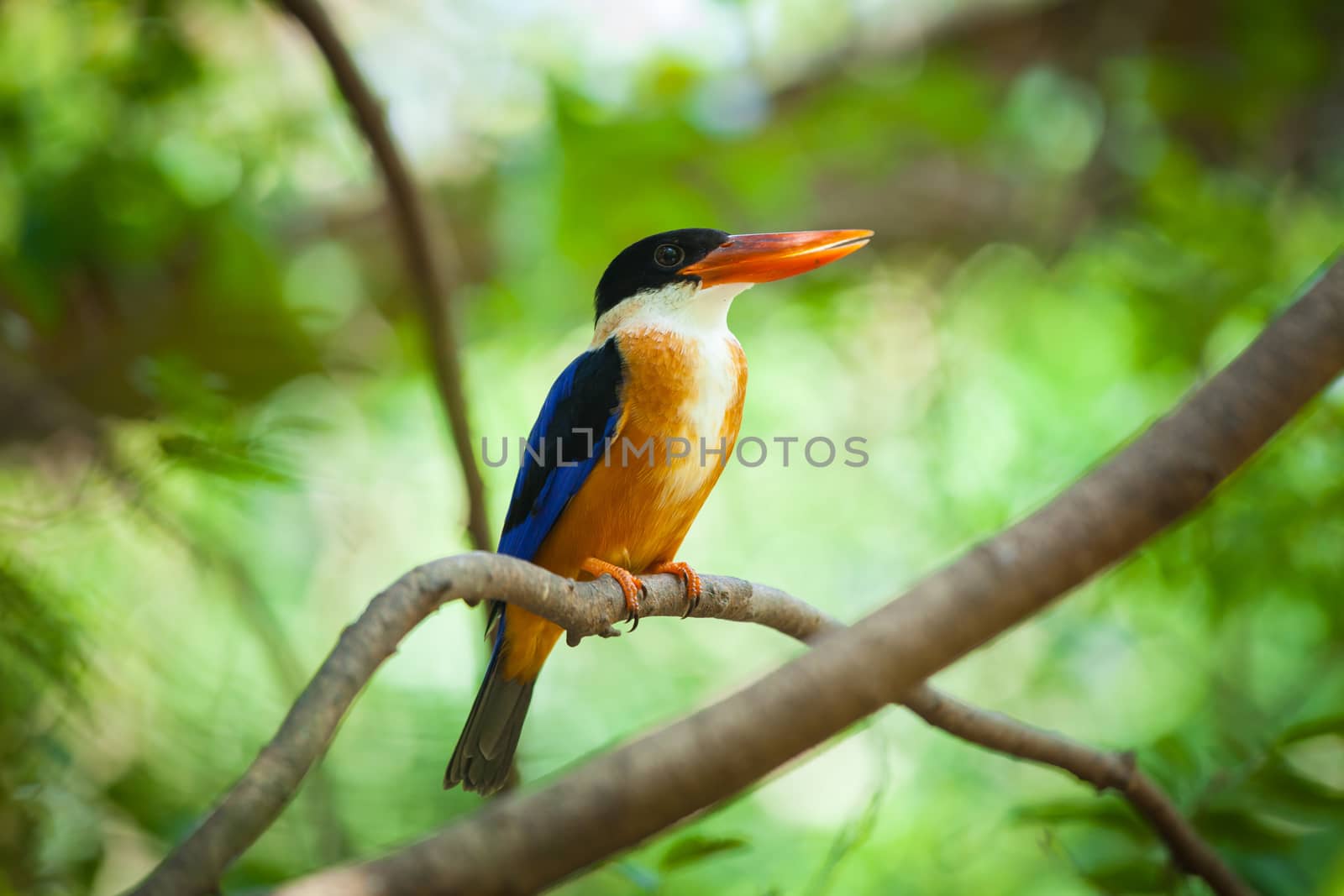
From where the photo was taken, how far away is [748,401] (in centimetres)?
382

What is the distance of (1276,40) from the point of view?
3879mm

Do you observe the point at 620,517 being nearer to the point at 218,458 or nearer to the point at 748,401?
the point at 218,458

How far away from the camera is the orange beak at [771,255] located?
5.32ft

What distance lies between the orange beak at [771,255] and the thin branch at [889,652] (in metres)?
0.63

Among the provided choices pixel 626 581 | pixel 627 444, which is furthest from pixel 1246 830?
pixel 627 444

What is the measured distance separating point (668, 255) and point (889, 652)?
1.04 m

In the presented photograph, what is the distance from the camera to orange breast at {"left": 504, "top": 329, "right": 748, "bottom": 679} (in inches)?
72.4

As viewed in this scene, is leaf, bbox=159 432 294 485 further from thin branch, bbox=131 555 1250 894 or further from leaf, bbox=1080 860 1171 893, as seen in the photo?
leaf, bbox=1080 860 1171 893

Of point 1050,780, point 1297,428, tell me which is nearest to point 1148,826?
point 1297,428

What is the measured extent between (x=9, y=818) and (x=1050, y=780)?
400 cm

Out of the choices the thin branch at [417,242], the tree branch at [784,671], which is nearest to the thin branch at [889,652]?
the tree branch at [784,671]

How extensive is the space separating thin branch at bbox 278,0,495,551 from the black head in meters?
0.59

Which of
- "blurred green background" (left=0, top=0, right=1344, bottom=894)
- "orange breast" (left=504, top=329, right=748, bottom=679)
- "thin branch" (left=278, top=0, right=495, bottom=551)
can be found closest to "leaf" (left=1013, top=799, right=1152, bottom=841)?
"blurred green background" (left=0, top=0, right=1344, bottom=894)

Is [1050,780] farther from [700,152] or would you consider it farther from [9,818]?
[9,818]
